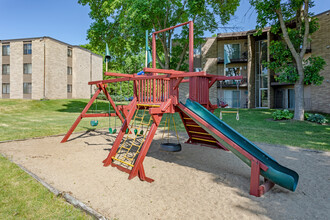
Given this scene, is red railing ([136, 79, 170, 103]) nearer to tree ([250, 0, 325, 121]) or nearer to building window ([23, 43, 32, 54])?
tree ([250, 0, 325, 121])

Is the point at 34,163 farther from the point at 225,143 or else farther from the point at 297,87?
the point at 297,87

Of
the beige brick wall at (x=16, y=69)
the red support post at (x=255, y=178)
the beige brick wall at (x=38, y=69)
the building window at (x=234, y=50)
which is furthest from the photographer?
the beige brick wall at (x=16, y=69)

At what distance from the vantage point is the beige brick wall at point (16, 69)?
101ft

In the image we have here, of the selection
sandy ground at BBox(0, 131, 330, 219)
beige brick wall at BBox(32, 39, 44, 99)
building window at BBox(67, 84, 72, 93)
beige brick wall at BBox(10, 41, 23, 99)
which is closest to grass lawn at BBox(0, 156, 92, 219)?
sandy ground at BBox(0, 131, 330, 219)

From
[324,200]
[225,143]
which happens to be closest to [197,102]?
[225,143]

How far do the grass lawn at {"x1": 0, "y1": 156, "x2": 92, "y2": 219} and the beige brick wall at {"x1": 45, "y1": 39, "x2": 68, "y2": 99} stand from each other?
1148 inches

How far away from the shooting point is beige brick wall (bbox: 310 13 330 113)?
62.5ft

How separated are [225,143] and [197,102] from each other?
1370 mm

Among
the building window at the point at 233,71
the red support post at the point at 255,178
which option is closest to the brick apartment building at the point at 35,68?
the building window at the point at 233,71

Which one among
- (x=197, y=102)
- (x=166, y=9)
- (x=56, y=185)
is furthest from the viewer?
(x=166, y=9)

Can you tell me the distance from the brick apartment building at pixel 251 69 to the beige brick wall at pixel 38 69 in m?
20.5

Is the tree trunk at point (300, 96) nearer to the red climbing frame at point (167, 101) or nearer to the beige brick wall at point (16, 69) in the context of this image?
the red climbing frame at point (167, 101)

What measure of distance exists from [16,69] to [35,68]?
12.2ft

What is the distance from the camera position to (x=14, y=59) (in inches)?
1225
